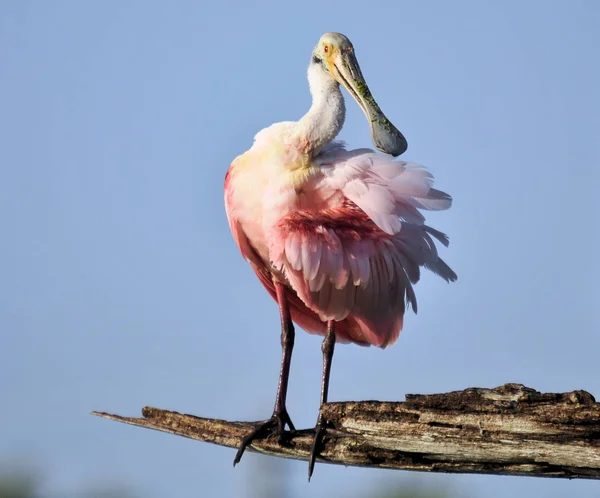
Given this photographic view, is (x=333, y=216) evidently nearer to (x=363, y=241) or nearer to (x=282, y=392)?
(x=363, y=241)

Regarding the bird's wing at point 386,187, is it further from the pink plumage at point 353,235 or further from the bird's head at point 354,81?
the bird's head at point 354,81

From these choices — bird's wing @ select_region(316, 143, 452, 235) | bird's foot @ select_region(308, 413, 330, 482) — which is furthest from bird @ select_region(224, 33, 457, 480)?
bird's foot @ select_region(308, 413, 330, 482)

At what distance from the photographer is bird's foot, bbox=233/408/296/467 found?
362 inches

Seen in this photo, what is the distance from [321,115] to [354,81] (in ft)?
1.73

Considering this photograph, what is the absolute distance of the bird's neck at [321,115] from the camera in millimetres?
10227

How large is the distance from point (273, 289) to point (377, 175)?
1.69 meters

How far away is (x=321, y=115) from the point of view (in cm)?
1034

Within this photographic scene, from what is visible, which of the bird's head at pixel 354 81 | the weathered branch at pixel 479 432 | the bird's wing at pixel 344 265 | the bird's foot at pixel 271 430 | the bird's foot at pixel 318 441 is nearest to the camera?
the weathered branch at pixel 479 432

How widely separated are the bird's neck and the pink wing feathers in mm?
194

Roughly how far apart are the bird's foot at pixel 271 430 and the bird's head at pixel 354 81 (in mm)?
2465

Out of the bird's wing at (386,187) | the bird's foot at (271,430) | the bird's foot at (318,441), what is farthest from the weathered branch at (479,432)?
the bird's wing at (386,187)

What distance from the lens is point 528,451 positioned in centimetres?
705

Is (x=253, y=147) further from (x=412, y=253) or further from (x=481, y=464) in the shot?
(x=481, y=464)

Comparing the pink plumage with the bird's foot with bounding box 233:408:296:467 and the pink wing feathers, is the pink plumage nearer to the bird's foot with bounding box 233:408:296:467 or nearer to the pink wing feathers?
the pink wing feathers
